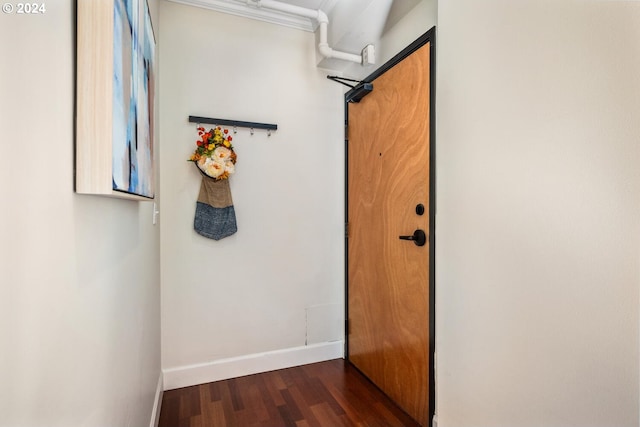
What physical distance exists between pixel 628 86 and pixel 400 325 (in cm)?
156

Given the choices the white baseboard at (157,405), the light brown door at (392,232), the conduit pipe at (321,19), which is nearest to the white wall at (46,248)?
the white baseboard at (157,405)

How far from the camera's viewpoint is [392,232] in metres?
1.99

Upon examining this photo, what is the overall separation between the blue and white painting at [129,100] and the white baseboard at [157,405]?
1.27 m

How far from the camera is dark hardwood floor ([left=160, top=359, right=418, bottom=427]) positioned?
1.78m

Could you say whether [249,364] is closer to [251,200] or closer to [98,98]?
[251,200]

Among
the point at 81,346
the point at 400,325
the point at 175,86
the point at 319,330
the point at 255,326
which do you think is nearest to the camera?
the point at 81,346

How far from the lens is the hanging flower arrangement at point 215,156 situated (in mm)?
2029

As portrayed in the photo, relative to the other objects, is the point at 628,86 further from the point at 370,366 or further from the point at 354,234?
the point at 370,366

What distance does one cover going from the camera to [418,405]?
1.76m

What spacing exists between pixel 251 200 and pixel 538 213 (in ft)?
5.90

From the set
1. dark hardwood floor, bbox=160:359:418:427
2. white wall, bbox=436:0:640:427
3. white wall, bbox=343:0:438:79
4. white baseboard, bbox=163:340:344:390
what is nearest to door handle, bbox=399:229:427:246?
white wall, bbox=436:0:640:427

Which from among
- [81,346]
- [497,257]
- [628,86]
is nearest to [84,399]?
[81,346]

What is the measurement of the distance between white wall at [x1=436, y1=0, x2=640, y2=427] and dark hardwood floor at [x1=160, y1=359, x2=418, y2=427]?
777 millimetres

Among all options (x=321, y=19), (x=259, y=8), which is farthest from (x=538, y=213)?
(x=259, y=8)
